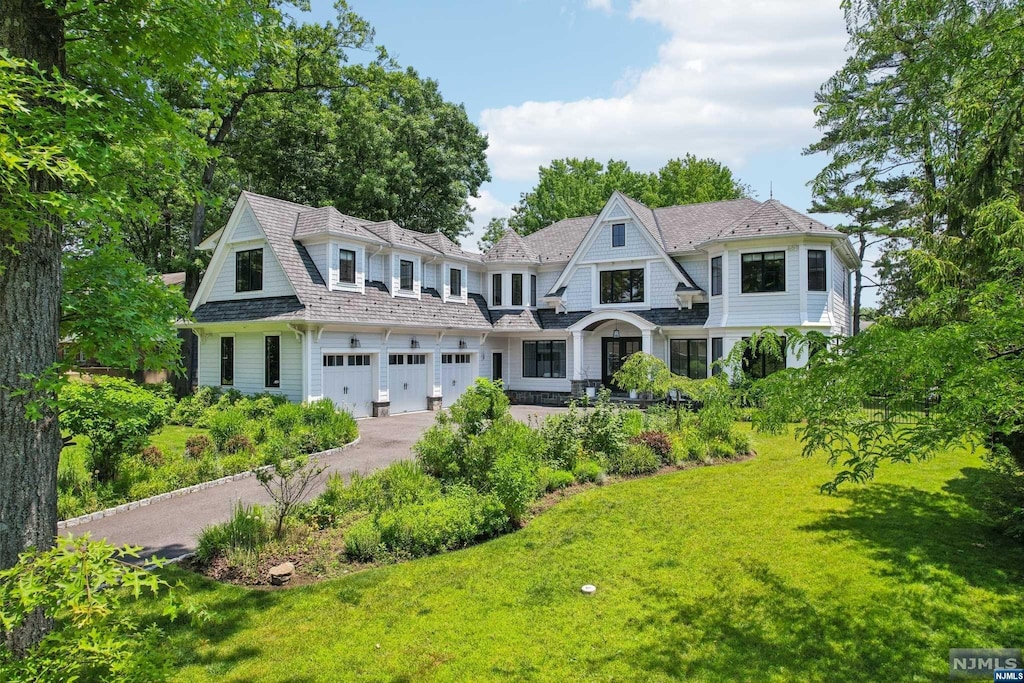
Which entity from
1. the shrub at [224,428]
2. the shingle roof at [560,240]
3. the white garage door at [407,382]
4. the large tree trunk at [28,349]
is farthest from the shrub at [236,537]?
the shingle roof at [560,240]

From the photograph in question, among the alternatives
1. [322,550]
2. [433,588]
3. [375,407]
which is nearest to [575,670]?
[433,588]

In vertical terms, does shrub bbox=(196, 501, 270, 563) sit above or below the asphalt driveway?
above

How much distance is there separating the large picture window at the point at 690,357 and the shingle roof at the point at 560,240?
7.07m

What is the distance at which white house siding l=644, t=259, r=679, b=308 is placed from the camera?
973 inches

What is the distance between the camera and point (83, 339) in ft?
13.7

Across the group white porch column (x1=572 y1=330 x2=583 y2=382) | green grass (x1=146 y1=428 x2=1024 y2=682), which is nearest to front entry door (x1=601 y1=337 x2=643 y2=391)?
white porch column (x1=572 y1=330 x2=583 y2=382)

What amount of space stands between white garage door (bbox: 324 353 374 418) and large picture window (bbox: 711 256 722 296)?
14.4m

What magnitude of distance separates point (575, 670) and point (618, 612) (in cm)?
122

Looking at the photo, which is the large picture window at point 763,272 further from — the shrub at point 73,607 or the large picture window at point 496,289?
the shrub at point 73,607

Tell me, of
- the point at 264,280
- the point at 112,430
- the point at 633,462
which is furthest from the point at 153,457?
the point at 633,462

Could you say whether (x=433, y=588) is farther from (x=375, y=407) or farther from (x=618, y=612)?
(x=375, y=407)

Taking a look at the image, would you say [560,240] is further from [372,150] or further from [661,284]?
[372,150]

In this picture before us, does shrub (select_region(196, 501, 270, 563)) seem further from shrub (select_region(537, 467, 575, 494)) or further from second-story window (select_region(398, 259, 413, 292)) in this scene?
second-story window (select_region(398, 259, 413, 292))

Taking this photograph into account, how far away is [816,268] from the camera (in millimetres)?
21016
